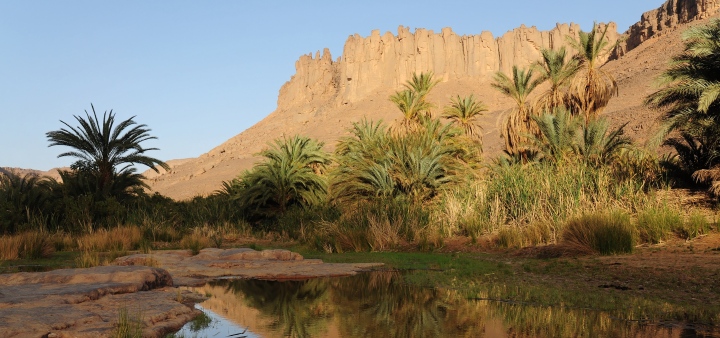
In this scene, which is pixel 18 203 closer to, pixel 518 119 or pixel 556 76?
pixel 518 119

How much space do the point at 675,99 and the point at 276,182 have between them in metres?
14.6

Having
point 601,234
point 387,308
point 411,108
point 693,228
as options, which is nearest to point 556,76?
point 411,108

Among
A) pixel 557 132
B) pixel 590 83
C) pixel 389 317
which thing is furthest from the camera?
pixel 590 83

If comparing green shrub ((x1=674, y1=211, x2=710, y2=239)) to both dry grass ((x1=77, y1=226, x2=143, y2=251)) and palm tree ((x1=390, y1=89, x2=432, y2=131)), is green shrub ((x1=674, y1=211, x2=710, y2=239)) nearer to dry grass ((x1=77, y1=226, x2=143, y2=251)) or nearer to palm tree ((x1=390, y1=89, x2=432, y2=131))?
dry grass ((x1=77, y1=226, x2=143, y2=251))

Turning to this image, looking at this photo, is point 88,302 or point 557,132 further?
point 557,132

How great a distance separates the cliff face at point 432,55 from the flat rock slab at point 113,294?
123593 mm

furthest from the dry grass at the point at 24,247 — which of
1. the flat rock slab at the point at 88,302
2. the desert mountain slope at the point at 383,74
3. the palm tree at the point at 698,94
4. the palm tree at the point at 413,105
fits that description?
the desert mountain slope at the point at 383,74

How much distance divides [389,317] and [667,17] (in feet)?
370

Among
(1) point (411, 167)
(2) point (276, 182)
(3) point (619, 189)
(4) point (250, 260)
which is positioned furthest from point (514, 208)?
(2) point (276, 182)

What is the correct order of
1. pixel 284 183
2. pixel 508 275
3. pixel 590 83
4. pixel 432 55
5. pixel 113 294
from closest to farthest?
pixel 113 294 < pixel 508 275 < pixel 284 183 < pixel 590 83 < pixel 432 55

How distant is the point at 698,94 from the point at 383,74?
124m

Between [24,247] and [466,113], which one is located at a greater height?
[466,113]

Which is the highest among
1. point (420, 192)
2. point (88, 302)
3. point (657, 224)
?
point (420, 192)

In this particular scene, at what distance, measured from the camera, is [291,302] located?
8.96 m
